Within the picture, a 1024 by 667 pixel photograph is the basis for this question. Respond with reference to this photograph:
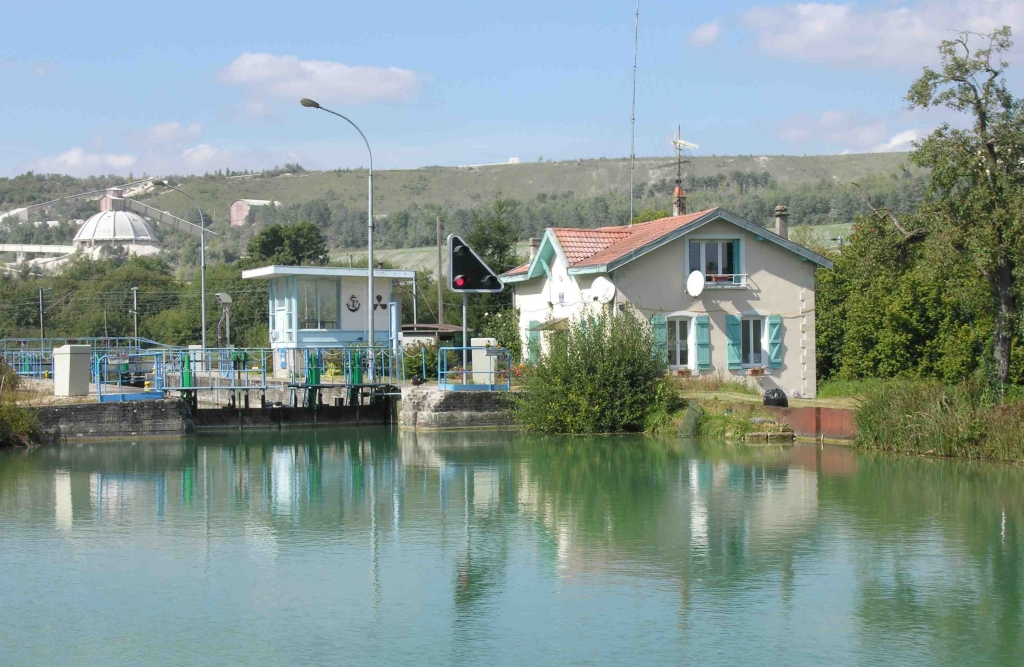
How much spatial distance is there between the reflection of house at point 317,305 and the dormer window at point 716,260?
1107 centimetres

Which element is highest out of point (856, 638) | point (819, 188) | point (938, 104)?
point (819, 188)

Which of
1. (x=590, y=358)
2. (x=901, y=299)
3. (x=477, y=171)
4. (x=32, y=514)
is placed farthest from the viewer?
(x=477, y=171)

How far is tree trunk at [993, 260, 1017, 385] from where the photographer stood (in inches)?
878

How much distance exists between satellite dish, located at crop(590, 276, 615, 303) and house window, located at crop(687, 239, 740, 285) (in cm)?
268

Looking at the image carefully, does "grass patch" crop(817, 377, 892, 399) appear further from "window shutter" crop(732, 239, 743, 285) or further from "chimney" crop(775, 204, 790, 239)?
"chimney" crop(775, 204, 790, 239)

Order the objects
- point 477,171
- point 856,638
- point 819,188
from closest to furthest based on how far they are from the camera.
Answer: point 856,638
point 819,188
point 477,171

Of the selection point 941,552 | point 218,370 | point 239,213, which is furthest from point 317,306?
point 239,213

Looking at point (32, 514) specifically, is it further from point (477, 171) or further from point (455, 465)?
point (477, 171)

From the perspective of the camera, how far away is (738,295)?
32.2 m

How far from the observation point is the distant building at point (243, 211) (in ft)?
482

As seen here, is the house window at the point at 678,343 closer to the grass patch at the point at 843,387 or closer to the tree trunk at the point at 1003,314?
the grass patch at the point at 843,387

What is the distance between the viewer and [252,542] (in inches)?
566

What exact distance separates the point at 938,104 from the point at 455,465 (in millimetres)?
11272

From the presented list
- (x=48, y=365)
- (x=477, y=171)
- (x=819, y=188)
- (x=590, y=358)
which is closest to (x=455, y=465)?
(x=590, y=358)
